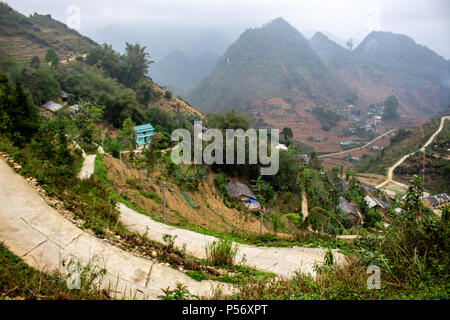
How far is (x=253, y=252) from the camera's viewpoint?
5703 mm

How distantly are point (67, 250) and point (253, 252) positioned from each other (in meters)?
3.71

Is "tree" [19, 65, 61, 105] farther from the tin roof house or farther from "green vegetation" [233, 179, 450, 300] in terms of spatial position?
"green vegetation" [233, 179, 450, 300]

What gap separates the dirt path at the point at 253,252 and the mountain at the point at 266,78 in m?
59.8

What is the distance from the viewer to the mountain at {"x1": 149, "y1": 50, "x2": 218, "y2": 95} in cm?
11169

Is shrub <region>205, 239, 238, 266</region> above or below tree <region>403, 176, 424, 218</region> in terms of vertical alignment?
below

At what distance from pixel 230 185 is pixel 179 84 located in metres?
98.8

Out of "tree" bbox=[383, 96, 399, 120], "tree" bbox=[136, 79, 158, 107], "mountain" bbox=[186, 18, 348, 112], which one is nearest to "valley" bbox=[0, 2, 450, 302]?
"tree" bbox=[136, 79, 158, 107]

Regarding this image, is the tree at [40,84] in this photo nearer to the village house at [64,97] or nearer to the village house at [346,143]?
the village house at [64,97]

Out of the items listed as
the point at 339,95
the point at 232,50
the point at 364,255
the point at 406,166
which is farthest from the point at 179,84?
the point at 364,255

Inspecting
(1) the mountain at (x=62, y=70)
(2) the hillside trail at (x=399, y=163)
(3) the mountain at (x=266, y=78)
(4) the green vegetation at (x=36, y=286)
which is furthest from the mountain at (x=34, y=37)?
(2) the hillside trail at (x=399, y=163)

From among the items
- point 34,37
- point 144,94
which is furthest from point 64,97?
point 34,37

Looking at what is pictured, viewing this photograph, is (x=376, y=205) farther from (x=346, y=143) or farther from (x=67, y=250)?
(x=346, y=143)

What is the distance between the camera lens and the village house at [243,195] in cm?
1614

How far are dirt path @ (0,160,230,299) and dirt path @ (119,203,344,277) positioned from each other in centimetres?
97
